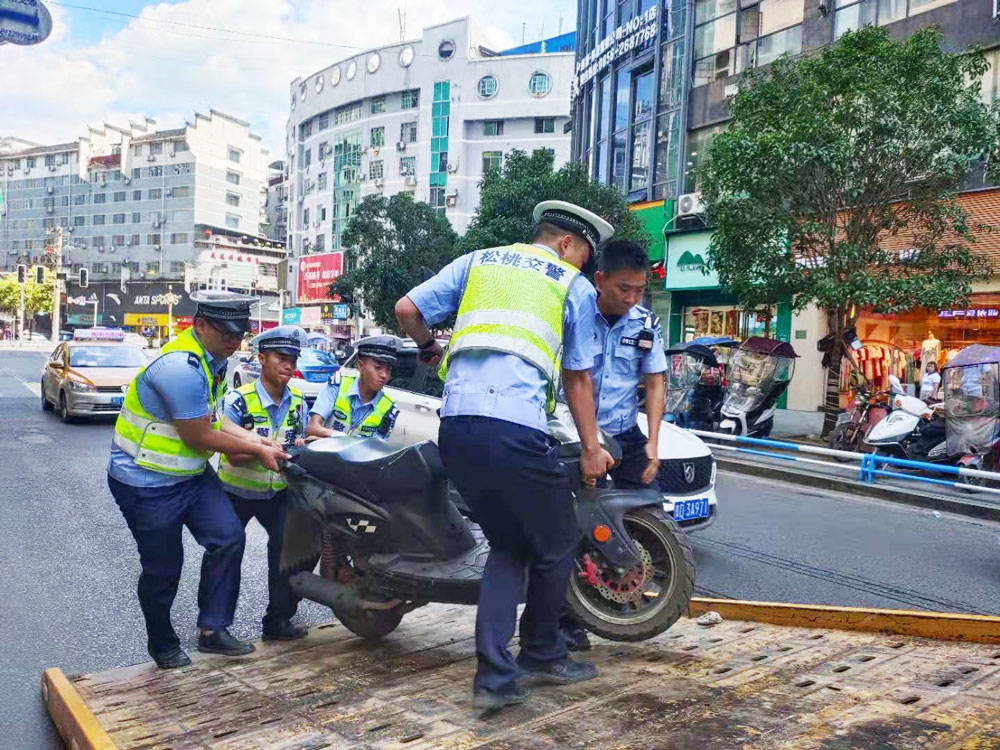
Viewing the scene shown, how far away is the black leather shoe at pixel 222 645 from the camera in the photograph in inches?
140

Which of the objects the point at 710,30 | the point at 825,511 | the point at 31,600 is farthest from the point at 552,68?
the point at 31,600

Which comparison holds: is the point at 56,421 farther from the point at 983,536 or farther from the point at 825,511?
the point at 983,536

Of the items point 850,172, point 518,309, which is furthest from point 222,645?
point 850,172

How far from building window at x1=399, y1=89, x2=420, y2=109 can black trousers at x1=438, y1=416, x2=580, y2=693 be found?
205ft

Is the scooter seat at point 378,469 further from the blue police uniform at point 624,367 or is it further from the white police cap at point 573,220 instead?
the blue police uniform at point 624,367

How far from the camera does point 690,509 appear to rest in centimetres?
604

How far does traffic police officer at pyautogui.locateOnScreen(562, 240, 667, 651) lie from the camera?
3.96 m

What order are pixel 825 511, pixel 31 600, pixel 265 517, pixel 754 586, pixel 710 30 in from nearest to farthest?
pixel 265 517 < pixel 31 600 < pixel 754 586 < pixel 825 511 < pixel 710 30

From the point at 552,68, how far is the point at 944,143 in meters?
49.4

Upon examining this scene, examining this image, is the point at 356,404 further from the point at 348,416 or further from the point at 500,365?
the point at 500,365

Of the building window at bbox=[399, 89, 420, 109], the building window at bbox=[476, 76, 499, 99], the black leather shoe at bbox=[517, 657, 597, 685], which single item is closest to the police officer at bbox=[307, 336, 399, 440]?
the black leather shoe at bbox=[517, 657, 597, 685]

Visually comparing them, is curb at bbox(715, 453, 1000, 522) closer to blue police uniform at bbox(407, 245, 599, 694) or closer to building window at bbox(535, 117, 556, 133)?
blue police uniform at bbox(407, 245, 599, 694)

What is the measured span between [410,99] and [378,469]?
206 feet

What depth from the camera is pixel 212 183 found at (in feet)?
282
